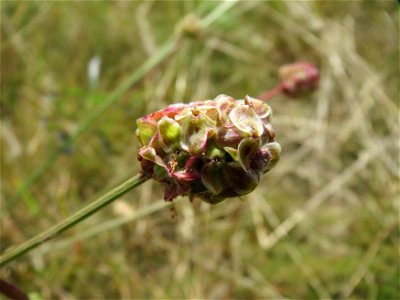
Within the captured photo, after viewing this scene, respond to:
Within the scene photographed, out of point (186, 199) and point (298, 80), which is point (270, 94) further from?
point (186, 199)

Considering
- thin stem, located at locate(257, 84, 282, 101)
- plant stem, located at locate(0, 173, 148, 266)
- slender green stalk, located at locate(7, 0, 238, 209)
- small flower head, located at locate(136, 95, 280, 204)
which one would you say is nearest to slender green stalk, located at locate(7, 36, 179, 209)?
slender green stalk, located at locate(7, 0, 238, 209)

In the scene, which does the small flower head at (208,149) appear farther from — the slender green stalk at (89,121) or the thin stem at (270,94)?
the slender green stalk at (89,121)

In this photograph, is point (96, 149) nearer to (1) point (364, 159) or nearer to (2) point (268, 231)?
(2) point (268, 231)

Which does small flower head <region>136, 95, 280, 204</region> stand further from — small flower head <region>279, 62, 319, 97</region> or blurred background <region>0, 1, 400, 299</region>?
small flower head <region>279, 62, 319, 97</region>

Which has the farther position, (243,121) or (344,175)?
(344,175)

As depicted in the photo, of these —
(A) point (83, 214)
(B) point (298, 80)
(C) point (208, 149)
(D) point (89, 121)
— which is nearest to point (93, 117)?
(D) point (89, 121)

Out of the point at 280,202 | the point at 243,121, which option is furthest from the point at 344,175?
the point at 243,121
